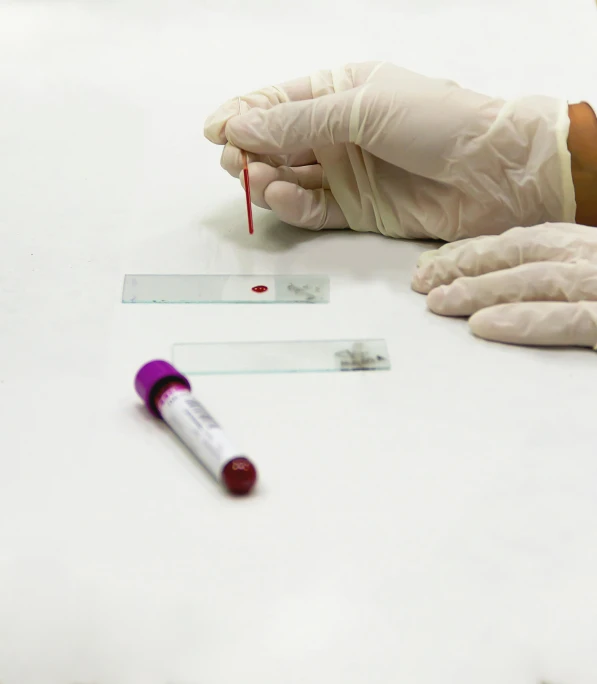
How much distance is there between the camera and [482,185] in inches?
50.8

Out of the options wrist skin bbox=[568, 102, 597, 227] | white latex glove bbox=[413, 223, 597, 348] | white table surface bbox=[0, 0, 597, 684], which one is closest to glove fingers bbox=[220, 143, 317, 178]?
white table surface bbox=[0, 0, 597, 684]

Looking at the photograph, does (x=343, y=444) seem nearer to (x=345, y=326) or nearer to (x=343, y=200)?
(x=345, y=326)

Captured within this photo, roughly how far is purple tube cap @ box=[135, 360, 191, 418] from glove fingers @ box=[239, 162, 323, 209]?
0.43m

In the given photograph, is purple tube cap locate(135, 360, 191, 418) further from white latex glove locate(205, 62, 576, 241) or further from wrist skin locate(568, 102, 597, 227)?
wrist skin locate(568, 102, 597, 227)

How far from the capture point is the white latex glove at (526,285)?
114cm

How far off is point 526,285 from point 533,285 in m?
0.01

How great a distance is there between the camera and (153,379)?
1001mm

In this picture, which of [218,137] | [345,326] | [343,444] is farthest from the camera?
[218,137]

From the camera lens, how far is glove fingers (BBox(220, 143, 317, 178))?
4.41 feet

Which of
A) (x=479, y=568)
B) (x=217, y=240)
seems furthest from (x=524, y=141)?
(x=479, y=568)

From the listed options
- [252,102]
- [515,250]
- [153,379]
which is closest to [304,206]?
[252,102]

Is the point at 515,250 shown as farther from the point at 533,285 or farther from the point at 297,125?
the point at 297,125

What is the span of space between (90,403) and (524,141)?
31.6 inches

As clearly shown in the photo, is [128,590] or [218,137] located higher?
[218,137]
